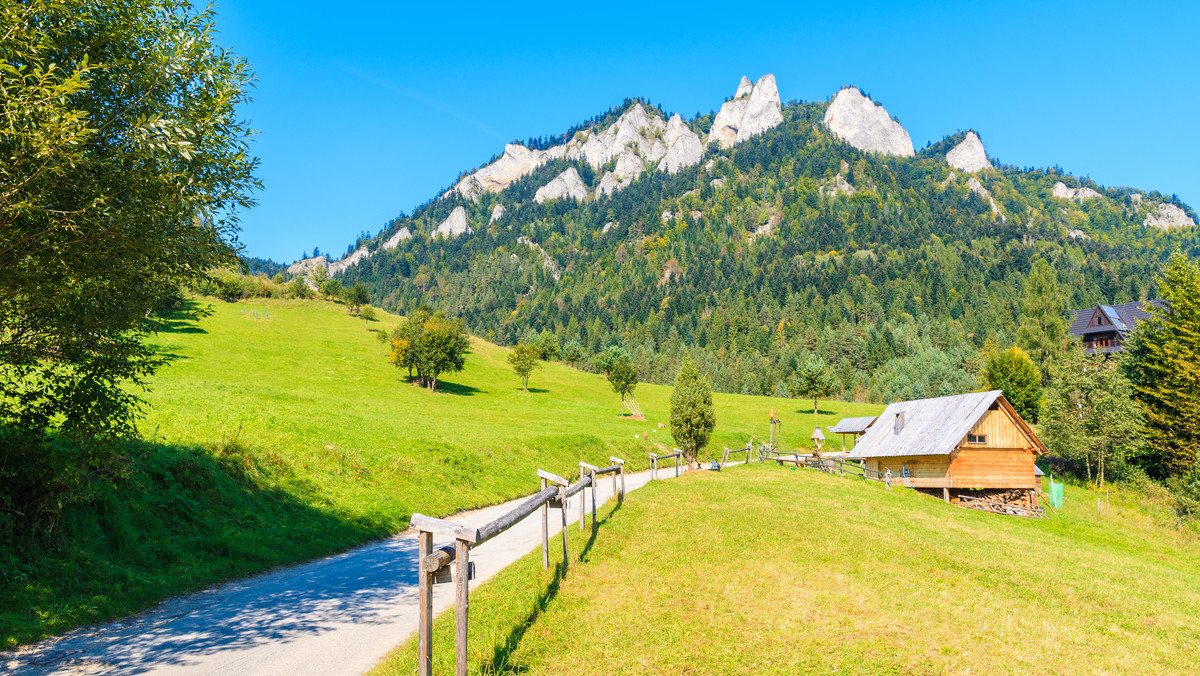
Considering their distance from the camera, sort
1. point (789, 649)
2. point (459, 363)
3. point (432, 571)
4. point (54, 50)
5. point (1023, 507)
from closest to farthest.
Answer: point (432, 571), point (789, 649), point (54, 50), point (1023, 507), point (459, 363)

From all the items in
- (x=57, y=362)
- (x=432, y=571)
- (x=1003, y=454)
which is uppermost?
(x=57, y=362)

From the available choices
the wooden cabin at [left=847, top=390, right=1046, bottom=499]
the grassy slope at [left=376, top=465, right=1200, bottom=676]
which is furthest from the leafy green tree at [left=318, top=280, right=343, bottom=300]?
the grassy slope at [left=376, top=465, right=1200, bottom=676]

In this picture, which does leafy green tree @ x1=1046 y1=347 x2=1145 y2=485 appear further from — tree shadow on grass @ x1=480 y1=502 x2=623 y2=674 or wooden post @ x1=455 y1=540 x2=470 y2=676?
wooden post @ x1=455 y1=540 x2=470 y2=676

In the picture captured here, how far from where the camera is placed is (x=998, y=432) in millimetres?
39312

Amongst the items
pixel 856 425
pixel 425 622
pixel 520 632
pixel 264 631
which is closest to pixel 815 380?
pixel 856 425

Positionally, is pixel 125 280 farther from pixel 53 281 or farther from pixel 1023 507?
pixel 1023 507

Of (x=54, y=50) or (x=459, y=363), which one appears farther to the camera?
(x=459, y=363)

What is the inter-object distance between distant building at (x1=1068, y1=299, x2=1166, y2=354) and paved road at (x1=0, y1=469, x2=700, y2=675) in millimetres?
93503

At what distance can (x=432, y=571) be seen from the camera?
5559 millimetres

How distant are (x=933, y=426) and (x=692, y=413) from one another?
17991 millimetres

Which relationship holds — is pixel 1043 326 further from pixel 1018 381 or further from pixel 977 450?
pixel 977 450

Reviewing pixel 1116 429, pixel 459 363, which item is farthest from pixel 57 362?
pixel 1116 429

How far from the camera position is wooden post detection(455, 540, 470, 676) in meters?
5.84

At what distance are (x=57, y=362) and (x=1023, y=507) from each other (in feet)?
162
